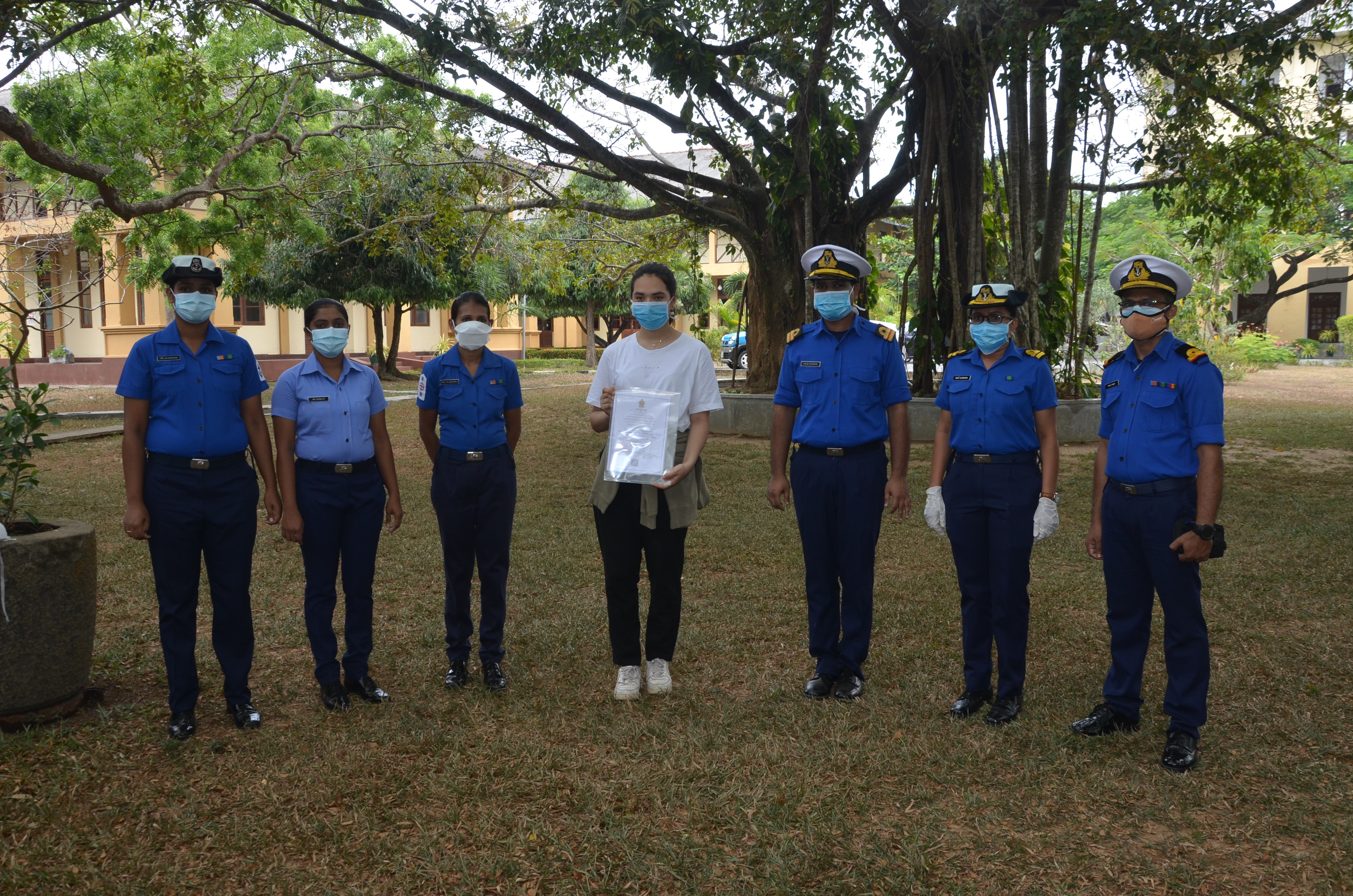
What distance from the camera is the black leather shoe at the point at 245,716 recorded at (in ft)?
13.8

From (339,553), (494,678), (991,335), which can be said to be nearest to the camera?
(991,335)

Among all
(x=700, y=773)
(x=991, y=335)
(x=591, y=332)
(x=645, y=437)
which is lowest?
(x=700, y=773)

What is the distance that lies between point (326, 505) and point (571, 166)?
1072 centimetres

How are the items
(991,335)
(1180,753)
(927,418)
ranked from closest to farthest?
(1180,753)
(991,335)
(927,418)

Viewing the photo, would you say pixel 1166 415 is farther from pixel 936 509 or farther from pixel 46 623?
pixel 46 623

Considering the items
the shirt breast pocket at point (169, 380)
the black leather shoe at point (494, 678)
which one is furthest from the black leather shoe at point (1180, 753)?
the shirt breast pocket at point (169, 380)

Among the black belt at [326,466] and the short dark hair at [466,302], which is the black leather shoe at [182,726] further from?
the short dark hair at [466,302]

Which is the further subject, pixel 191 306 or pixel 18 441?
pixel 18 441

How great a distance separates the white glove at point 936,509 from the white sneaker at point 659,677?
131 centimetres

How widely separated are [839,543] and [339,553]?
216 centimetres

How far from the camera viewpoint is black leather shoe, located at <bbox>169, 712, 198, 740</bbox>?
4.06 m

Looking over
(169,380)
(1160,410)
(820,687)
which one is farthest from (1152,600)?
(169,380)

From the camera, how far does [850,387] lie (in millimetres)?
4449

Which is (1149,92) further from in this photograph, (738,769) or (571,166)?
(738,769)
